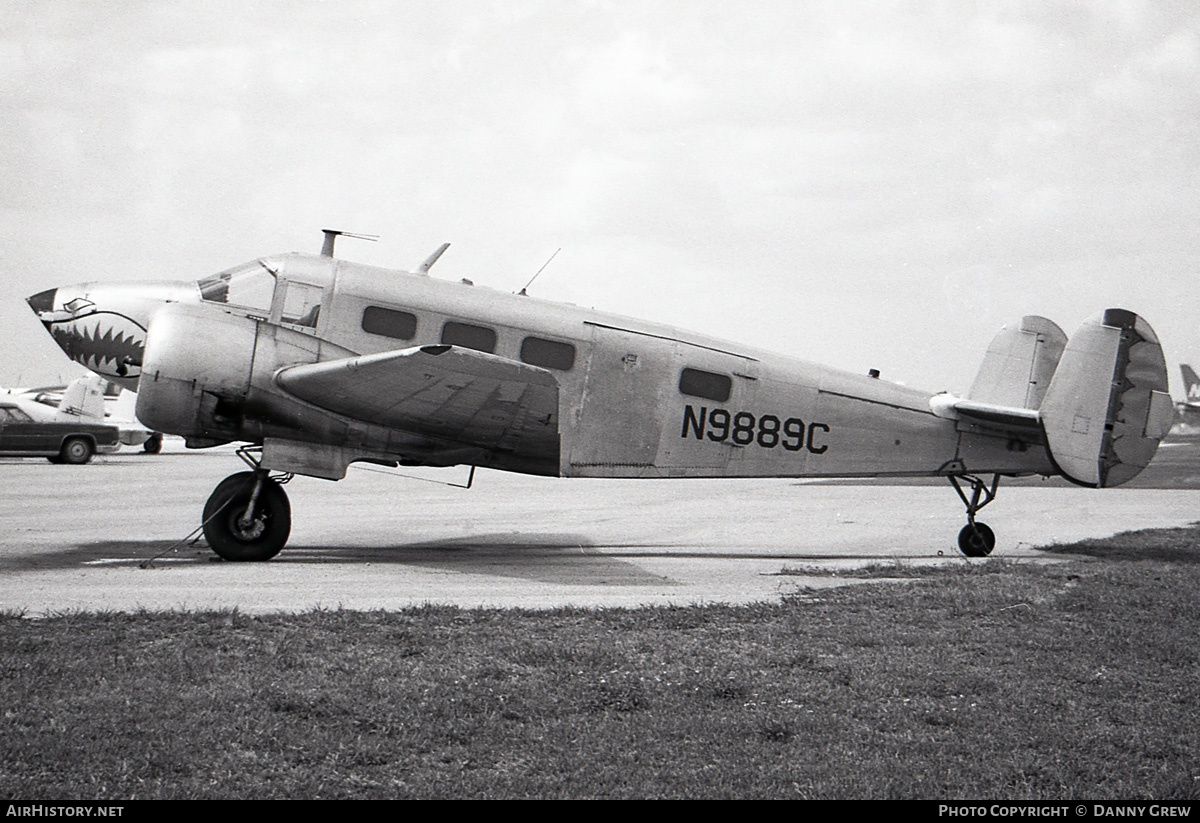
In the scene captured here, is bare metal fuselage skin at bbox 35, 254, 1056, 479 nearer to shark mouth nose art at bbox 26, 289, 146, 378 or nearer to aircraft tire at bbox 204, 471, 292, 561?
shark mouth nose art at bbox 26, 289, 146, 378

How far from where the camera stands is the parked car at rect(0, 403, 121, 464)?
34.6 metres

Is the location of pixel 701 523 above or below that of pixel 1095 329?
below

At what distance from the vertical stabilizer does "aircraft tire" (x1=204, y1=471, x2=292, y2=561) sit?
382 inches

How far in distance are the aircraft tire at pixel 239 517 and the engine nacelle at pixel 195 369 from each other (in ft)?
2.54

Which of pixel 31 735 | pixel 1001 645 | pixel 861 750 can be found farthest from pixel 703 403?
pixel 31 735

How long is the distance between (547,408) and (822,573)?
3.79m

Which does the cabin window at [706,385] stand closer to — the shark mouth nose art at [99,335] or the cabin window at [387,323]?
the cabin window at [387,323]

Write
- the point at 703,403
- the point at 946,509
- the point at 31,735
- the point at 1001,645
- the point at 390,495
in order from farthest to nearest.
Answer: the point at 390,495
the point at 946,509
the point at 703,403
the point at 1001,645
the point at 31,735

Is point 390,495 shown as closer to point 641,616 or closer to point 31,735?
point 641,616

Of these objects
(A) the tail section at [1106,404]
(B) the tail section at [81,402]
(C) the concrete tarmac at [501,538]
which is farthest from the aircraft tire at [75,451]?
(A) the tail section at [1106,404]

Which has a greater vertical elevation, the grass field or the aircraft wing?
the aircraft wing

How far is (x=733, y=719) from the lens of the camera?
6.26 meters

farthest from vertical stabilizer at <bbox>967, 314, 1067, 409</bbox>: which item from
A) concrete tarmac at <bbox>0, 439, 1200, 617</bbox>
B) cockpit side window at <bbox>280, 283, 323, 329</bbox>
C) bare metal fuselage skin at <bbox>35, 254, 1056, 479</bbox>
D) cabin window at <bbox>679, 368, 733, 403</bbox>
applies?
cockpit side window at <bbox>280, 283, 323, 329</bbox>

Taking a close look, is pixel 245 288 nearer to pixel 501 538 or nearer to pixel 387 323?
pixel 387 323
